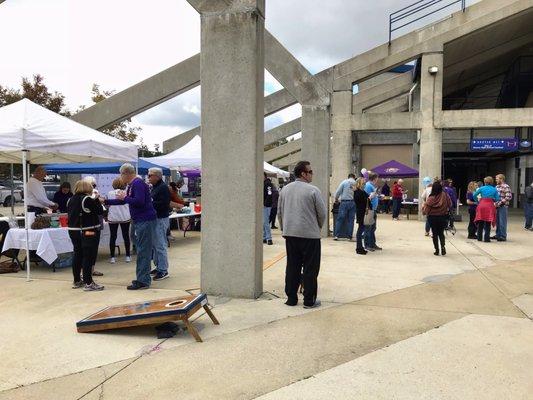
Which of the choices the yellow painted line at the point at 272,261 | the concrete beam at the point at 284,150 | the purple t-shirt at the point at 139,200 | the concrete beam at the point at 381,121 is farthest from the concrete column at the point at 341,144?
the concrete beam at the point at 284,150

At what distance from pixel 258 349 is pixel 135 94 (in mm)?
13191

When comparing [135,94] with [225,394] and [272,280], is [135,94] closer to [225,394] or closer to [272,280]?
[272,280]

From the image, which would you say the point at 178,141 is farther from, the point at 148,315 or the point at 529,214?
the point at 148,315

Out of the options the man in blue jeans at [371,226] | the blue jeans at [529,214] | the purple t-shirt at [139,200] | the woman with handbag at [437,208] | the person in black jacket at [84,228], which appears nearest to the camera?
the purple t-shirt at [139,200]

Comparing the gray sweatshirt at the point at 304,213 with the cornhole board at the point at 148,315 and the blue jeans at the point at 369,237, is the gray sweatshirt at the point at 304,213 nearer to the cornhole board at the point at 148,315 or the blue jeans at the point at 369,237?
the cornhole board at the point at 148,315

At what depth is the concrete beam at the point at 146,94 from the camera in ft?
50.2

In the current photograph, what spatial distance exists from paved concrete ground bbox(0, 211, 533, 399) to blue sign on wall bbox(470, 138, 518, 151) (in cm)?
1491

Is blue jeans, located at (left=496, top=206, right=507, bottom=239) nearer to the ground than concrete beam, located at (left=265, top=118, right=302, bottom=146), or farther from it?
nearer to the ground

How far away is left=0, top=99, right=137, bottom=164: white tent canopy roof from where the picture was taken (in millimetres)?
7441

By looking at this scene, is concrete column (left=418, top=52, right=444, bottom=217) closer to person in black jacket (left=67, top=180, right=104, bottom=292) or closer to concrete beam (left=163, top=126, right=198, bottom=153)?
concrete beam (left=163, top=126, right=198, bottom=153)

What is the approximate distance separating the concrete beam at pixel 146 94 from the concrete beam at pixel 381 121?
21.2 ft

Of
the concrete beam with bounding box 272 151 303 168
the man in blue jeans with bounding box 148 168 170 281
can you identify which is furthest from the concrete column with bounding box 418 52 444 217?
the concrete beam with bounding box 272 151 303 168

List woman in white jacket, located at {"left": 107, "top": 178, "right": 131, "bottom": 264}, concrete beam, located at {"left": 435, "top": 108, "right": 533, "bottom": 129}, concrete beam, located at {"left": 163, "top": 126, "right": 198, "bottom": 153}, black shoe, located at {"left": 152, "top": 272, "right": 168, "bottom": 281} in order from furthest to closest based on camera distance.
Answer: concrete beam, located at {"left": 163, "top": 126, "right": 198, "bottom": 153} < concrete beam, located at {"left": 435, "top": 108, "right": 533, "bottom": 129} < woman in white jacket, located at {"left": 107, "top": 178, "right": 131, "bottom": 264} < black shoe, located at {"left": 152, "top": 272, "right": 168, "bottom": 281}

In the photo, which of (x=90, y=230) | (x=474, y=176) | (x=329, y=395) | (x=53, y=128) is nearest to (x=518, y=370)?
(x=329, y=395)
